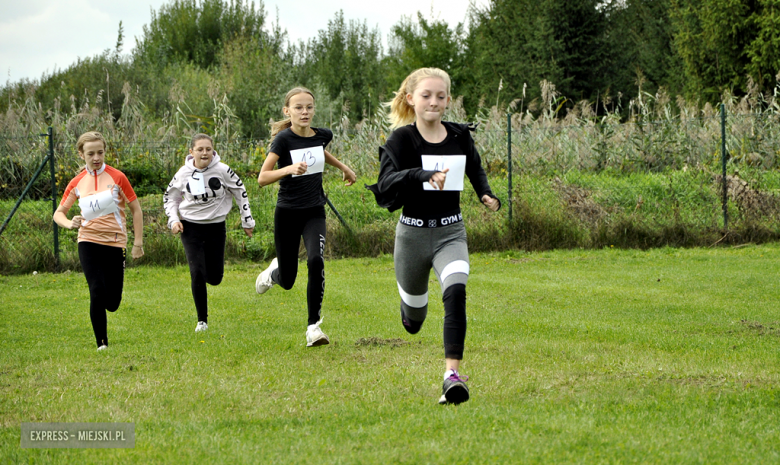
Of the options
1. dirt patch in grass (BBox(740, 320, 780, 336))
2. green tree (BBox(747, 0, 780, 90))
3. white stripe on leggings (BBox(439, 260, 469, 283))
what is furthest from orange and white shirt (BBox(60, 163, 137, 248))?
green tree (BBox(747, 0, 780, 90))

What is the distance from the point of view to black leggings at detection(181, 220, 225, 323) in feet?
25.1

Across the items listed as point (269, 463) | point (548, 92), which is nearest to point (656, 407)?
point (269, 463)

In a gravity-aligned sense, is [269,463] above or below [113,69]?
below

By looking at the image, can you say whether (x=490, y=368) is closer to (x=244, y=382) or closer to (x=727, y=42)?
(x=244, y=382)

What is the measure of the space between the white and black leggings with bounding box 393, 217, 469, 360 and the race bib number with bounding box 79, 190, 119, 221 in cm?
307

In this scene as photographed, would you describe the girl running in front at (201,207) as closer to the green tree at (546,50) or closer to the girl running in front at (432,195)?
the girl running in front at (432,195)

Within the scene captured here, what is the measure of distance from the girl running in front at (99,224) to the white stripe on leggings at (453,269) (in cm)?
351

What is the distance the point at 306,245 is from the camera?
6.77m

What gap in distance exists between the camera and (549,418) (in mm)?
4113

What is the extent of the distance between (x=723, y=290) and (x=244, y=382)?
669cm

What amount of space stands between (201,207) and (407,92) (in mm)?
3245

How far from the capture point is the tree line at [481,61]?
83.4 ft

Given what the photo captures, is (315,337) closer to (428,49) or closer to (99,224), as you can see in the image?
(99,224)

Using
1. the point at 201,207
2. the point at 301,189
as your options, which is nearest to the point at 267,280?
the point at 201,207
